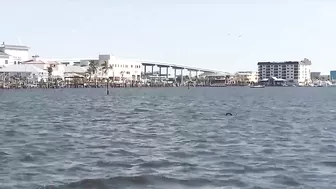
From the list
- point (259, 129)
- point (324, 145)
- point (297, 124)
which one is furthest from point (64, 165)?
point (297, 124)

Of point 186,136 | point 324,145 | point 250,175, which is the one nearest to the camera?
point 250,175

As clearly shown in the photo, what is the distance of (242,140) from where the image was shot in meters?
27.7

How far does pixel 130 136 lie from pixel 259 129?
8.81m

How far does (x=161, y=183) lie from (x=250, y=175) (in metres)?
3.00

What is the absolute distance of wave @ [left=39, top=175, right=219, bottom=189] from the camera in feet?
53.4

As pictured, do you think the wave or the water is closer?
the wave

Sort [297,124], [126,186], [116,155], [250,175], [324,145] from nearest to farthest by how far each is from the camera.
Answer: [126,186]
[250,175]
[116,155]
[324,145]
[297,124]

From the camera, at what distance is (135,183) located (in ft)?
54.9

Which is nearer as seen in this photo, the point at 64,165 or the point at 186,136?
the point at 64,165

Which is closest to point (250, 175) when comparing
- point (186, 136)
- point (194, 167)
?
point (194, 167)

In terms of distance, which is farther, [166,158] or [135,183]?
[166,158]

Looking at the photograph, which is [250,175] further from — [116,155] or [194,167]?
[116,155]

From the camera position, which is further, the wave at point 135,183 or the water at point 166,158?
the water at point 166,158

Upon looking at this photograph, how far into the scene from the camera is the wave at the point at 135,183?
53.4 feet
